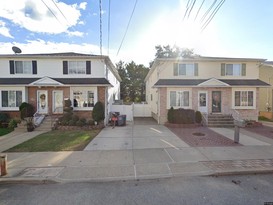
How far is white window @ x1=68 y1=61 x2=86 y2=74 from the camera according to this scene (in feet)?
50.0

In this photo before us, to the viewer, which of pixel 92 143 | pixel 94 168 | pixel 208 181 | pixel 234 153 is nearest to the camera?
pixel 208 181

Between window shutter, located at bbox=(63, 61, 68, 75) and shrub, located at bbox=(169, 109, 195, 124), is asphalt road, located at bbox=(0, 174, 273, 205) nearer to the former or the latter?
shrub, located at bbox=(169, 109, 195, 124)

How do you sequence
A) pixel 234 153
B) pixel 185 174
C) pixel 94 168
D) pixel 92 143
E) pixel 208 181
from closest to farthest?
pixel 208 181 → pixel 185 174 → pixel 94 168 → pixel 234 153 → pixel 92 143

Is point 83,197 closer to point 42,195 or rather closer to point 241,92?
point 42,195

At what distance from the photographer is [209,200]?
3.96 metres

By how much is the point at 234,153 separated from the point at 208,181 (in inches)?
122

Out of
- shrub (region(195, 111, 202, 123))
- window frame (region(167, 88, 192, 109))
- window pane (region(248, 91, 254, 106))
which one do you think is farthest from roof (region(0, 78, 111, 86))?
window pane (region(248, 91, 254, 106))

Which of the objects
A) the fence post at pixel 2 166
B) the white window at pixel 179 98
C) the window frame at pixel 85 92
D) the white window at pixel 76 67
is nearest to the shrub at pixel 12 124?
the window frame at pixel 85 92

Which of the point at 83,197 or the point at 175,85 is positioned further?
the point at 175,85

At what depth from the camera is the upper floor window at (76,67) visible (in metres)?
15.2

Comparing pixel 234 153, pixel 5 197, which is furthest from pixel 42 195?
pixel 234 153

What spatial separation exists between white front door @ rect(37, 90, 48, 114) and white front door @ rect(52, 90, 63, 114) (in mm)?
647

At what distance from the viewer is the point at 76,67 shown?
15.3 metres

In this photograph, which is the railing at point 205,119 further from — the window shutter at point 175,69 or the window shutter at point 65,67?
the window shutter at point 65,67
